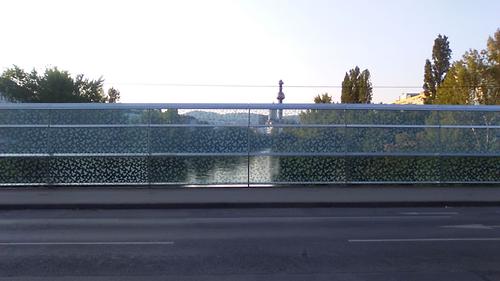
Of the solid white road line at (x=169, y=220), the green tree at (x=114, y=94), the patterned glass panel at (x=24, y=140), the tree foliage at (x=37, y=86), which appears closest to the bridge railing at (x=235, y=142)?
the patterned glass panel at (x=24, y=140)

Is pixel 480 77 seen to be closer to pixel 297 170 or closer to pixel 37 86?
pixel 297 170

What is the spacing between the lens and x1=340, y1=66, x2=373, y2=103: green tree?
62.1 m

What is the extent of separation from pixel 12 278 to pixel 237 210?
7.07 metres

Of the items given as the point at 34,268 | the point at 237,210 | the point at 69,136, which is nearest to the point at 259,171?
the point at 237,210

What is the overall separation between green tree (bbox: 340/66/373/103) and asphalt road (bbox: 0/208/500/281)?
1943 inches

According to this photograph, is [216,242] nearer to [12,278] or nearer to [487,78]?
[12,278]

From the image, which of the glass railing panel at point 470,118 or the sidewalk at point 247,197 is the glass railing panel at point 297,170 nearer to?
the sidewalk at point 247,197

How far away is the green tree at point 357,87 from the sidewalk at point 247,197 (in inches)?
1791

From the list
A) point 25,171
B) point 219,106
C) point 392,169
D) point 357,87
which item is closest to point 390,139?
point 392,169

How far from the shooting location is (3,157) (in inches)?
647

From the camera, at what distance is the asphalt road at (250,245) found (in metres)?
7.32

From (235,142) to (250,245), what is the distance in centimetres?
772

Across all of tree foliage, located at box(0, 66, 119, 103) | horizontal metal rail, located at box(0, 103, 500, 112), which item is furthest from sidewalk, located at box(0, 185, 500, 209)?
tree foliage, located at box(0, 66, 119, 103)

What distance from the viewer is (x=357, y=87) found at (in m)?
63.2
